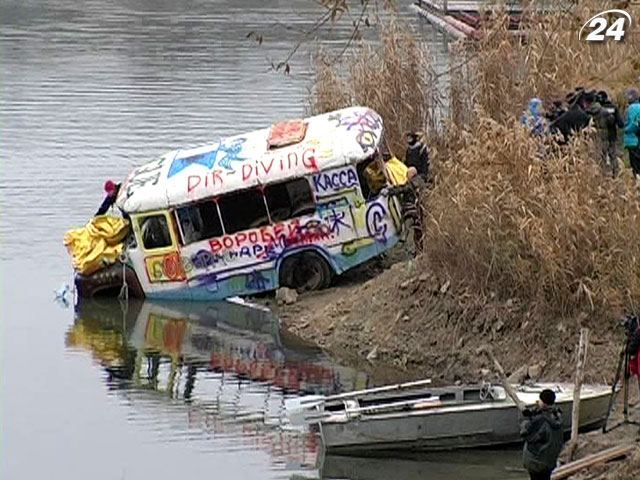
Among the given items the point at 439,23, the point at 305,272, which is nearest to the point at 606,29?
the point at 305,272

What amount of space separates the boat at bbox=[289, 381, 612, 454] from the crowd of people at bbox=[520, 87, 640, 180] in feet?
18.4

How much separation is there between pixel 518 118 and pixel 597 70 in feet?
16.3

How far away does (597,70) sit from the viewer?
30391 millimetres

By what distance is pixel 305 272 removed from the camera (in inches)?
1000

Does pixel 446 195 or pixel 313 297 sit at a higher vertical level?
pixel 446 195

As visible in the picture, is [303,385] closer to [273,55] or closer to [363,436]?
[363,436]

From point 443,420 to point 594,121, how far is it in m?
8.25

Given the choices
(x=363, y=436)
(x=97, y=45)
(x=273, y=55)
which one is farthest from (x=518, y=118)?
(x=97, y=45)

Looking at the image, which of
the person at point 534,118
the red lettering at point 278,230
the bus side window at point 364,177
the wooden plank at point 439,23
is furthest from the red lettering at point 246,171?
the wooden plank at point 439,23

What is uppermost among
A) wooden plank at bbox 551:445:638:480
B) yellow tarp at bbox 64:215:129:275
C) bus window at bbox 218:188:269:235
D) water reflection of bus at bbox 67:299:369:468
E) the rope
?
bus window at bbox 218:188:269:235

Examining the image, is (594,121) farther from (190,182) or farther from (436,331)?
(190,182)

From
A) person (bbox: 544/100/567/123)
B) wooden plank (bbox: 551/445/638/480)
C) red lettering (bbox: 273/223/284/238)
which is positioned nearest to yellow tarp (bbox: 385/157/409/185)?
red lettering (bbox: 273/223/284/238)

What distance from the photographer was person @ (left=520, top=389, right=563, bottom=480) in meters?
15.7

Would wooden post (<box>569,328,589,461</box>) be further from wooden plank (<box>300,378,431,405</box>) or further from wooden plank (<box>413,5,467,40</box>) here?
wooden plank (<box>413,5,467,40</box>)
